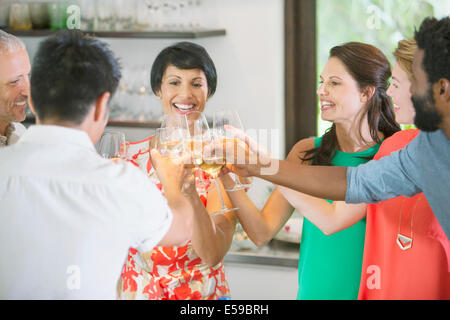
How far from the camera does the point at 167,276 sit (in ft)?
5.81

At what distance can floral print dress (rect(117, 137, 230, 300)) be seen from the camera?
1763mm

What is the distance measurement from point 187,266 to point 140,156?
381mm

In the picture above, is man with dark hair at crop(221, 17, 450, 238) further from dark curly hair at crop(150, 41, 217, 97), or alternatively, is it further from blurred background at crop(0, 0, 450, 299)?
blurred background at crop(0, 0, 450, 299)

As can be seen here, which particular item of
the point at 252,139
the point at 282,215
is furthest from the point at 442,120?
the point at 282,215

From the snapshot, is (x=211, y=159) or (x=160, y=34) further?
(x=160, y=34)

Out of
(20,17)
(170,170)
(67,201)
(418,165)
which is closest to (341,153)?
(418,165)

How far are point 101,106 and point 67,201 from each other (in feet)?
0.70

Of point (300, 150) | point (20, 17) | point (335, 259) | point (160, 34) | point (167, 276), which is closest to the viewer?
point (167, 276)

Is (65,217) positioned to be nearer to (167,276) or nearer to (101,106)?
(101,106)

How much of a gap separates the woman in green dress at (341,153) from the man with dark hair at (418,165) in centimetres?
18

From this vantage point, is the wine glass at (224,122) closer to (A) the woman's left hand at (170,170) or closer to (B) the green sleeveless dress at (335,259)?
(A) the woman's left hand at (170,170)

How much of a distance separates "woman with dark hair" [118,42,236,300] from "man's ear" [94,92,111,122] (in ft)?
1.39

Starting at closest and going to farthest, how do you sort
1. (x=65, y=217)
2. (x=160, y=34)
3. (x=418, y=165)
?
(x=65, y=217), (x=418, y=165), (x=160, y=34)

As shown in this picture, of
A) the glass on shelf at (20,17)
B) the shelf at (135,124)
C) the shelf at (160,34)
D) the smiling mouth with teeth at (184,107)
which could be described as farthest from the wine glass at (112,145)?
the glass on shelf at (20,17)
